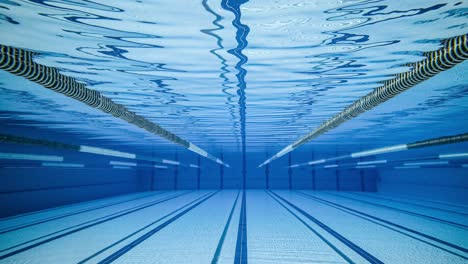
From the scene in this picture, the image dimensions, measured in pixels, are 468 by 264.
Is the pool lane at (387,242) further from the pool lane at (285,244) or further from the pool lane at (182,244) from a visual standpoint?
the pool lane at (182,244)

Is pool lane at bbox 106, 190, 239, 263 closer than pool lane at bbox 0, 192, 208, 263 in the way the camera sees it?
Yes

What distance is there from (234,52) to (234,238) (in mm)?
4025

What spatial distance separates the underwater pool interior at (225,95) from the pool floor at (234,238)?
53mm

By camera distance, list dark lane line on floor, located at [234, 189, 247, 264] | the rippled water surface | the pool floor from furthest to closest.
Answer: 1. the pool floor
2. dark lane line on floor, located at [234, 189, 247, 264]
3. the rippled water surface

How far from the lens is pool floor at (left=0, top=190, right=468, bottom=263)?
4699 millimetres

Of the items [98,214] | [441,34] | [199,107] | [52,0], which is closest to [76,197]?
[98,214]

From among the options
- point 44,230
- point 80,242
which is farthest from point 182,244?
point 44,230

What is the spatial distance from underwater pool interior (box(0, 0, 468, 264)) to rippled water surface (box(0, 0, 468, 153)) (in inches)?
0.8

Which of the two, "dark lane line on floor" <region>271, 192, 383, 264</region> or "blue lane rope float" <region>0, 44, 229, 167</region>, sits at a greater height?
"blue lane rope float" <region>0, 44, 229, 167</region>

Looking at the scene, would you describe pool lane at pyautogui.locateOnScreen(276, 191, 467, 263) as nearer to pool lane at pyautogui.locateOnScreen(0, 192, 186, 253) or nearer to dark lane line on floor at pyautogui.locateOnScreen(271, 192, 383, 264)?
dark lane line on floor at pyautogui.locateOnScreen(271, 192, 383, 264)

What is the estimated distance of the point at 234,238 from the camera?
5.92 meters

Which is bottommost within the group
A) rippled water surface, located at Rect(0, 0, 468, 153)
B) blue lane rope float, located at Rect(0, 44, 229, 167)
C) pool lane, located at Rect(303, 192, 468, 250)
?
pool lane, located at Rect(303, 192, 468, 250)

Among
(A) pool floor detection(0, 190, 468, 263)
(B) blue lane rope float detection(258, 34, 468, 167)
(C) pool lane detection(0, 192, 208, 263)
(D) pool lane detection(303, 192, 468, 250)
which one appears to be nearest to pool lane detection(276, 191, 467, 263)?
(A) pool floor detection(0, 190, 468, 263)

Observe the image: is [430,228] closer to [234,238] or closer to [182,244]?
[234,238]
